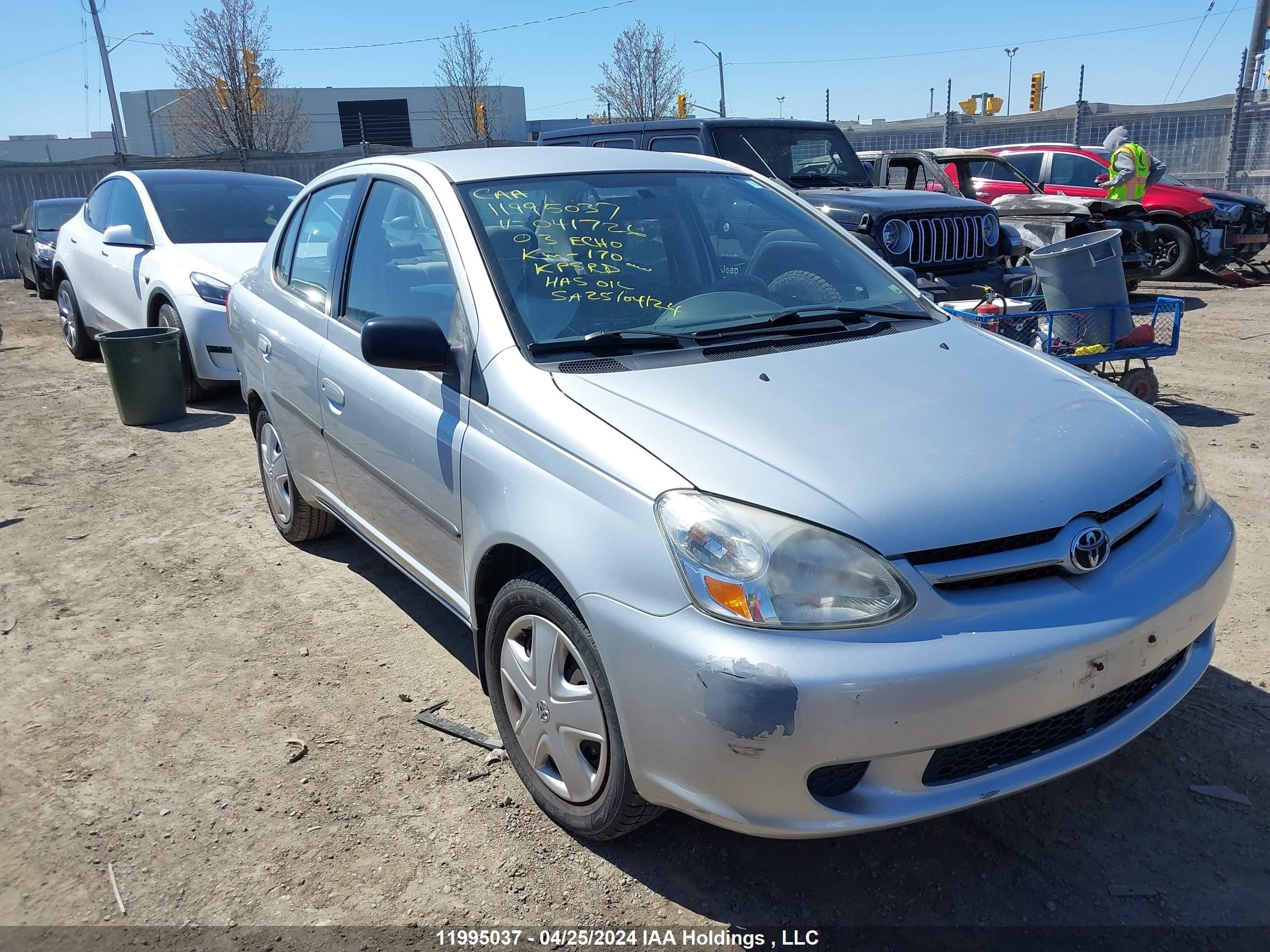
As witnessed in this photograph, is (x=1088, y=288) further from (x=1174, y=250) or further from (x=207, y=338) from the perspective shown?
(x=1174, y=250)

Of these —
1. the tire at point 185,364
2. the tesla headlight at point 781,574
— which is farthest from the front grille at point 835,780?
the tire at point 185,364

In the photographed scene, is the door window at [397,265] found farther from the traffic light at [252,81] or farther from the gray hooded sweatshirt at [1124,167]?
the traffic light at [252,81]

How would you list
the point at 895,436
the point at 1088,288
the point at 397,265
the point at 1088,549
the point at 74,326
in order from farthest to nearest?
the point at 74,326 < the point at 1088,288 < the point at 397,265 < the point at 895,436 < the point at 1088,549

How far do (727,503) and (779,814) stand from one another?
2.28 ft

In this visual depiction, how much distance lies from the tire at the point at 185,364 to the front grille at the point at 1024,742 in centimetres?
692

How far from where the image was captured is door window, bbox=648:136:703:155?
339 inches

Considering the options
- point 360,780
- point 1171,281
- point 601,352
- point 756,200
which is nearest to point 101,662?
point 360,780

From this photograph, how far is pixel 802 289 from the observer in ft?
11.2

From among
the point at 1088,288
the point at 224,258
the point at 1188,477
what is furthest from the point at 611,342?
the point at 224,258

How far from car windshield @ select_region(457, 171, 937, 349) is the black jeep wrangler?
3443mm

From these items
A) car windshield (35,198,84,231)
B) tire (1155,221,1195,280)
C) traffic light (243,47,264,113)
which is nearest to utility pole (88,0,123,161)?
traffic light (243,47,264,113)

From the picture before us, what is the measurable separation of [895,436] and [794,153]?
7467mm

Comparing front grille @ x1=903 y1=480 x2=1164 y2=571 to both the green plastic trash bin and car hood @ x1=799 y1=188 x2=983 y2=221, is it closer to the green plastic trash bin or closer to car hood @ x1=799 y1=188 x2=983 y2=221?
car hood @ x1=799 y1=188 x2=983 y2=221

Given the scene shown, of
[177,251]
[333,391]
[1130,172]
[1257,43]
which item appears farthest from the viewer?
[1257,43]
